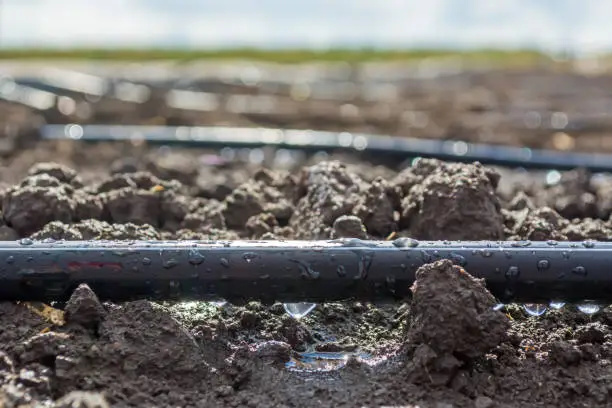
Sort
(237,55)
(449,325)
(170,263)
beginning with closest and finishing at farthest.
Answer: (449,325), (170,263), (237,55)

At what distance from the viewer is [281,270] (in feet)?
6.25

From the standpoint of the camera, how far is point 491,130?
709 cm

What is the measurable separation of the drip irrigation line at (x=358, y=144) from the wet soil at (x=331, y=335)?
1.59m

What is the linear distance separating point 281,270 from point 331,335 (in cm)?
24

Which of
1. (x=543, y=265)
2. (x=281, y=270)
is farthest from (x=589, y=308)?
(x=281, y=270)

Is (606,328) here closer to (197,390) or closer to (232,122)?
(197,390)

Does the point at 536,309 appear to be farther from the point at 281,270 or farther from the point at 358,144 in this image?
the point at 358,144

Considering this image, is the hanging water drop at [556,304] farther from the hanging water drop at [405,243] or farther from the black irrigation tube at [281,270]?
the hanging water drop at [405,243]

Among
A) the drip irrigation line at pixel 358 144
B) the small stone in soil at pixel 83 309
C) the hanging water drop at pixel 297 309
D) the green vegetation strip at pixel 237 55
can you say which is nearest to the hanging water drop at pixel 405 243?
the hanging water drop at pixel 297 309

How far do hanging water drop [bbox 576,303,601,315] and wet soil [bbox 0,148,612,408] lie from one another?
19 millimetres

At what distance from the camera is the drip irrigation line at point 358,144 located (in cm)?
422

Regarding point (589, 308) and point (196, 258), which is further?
point (589, 308)

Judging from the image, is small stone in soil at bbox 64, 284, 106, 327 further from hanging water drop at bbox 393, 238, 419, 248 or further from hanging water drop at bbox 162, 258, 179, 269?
hanging water drop at bbox 393, 238, 419, 248

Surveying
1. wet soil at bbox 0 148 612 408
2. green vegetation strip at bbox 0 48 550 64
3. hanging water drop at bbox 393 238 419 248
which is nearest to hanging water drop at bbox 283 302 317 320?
wet soil at bbox 0 148 612 408
